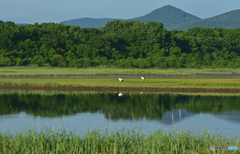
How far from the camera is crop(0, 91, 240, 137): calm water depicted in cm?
2302

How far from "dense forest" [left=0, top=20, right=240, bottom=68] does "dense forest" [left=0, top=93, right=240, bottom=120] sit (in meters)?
54.3

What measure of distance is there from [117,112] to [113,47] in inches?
3484

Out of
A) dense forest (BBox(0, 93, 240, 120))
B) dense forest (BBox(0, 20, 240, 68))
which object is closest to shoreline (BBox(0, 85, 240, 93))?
dense forest (BBox(0, 93, 240, 120))

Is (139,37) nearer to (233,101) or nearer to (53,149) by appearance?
(233,101)

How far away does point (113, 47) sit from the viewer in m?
117

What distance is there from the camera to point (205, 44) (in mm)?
134125

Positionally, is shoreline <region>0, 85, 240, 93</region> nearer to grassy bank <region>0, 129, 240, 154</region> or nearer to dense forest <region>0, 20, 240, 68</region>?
grassy bank <region>0, 129, 240, 154</region>

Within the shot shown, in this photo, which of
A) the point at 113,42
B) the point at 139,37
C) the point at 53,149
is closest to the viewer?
the point at 53,149

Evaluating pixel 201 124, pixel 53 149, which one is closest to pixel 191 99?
pixel 201 124

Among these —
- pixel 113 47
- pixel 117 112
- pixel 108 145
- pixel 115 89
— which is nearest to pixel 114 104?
pixel 117 112

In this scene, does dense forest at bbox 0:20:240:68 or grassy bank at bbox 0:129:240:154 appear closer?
grassy bank at bbox 0:129:240:154

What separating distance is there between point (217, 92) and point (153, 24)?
9436 centimetres

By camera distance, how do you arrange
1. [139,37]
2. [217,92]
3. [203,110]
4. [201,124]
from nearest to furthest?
1. [201,124]
2. [203,110]
3. [217,92]
4. [139,37]

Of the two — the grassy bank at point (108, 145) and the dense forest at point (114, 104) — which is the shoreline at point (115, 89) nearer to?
the dense forest at point (114, 104)
